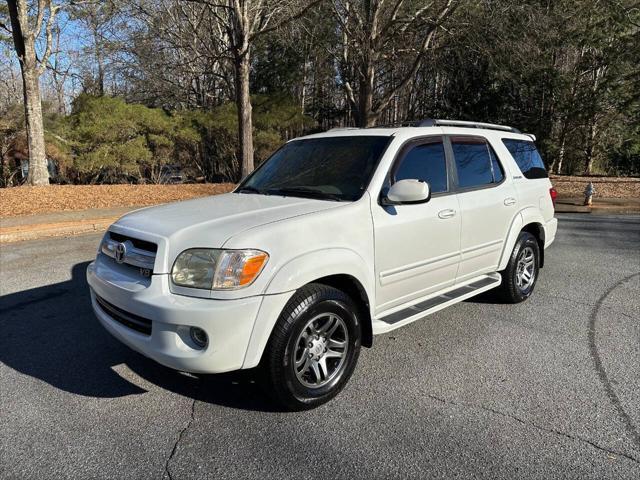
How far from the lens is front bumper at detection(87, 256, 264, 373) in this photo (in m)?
2.68

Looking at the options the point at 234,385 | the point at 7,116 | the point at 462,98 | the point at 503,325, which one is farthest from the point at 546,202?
the point at 462,98

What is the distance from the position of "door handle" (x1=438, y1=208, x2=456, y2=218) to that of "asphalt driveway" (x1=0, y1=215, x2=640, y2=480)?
1.09 metres

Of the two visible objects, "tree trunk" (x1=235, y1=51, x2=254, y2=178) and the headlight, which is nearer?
the headlight

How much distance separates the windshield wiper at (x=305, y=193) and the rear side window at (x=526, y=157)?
247 cm

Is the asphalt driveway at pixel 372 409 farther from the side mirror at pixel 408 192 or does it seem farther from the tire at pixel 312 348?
the side mirror at pixel 408 192

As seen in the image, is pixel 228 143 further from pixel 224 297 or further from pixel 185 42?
pixel 224 297

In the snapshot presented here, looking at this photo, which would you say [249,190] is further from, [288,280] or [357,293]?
[288,280]

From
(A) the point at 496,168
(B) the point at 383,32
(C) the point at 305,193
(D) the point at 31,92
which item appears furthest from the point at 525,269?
(B) the point at 383,32

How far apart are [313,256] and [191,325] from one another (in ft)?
2.75

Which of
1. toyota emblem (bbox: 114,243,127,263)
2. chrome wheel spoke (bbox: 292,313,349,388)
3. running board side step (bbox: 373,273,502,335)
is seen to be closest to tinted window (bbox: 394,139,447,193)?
running board side step (bbox: 373,273,502,335)

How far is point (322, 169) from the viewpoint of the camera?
391 centimetres

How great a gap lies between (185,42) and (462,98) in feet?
46.9

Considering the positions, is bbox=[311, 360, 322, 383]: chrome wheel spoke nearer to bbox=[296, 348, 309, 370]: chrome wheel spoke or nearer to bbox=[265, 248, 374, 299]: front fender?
bbox=[296, 348, 309, 370]: chrome wheel spoke

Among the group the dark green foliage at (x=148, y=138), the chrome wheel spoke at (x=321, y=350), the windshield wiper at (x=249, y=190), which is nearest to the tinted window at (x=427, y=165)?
the windshield wiper at (x=249, y=190)
